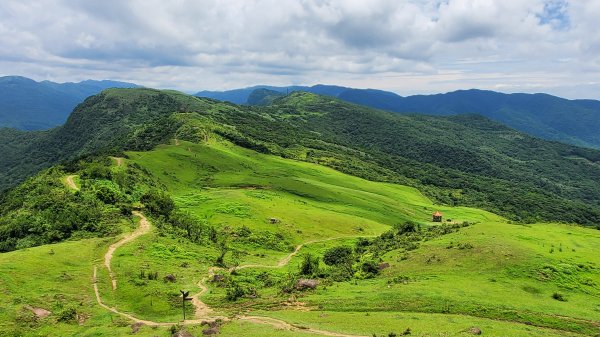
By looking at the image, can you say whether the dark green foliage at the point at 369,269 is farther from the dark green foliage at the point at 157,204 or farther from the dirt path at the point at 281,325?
the dark green foliage at the point at 157,204

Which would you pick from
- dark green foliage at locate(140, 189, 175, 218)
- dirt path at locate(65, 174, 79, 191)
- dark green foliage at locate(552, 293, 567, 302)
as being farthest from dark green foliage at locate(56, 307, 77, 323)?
dark green foliage at locate(552, 293, 567, 302)

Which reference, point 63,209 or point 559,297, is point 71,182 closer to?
point 63,209

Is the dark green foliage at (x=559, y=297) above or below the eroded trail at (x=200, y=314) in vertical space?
above

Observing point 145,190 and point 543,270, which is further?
point 145,190

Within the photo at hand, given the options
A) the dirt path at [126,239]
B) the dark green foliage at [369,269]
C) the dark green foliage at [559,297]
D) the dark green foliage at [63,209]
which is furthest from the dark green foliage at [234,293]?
the dark green foliage at [559,297]

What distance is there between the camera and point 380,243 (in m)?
83.6

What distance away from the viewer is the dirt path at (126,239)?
57.8m

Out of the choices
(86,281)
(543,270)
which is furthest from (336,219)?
(86,281)

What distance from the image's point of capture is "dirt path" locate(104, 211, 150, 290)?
57819 millimetres

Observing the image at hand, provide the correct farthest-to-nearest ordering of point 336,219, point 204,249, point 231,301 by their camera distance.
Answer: point 336,219 < point 204,249 < point 231,301

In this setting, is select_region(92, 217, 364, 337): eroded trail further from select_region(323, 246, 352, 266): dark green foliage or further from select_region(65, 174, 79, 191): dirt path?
select_region(65, 174, 79, 191): dirt path

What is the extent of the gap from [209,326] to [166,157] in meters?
123

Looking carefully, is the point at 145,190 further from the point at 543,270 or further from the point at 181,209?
the point at 543,270

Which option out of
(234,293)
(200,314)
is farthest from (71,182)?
(200,314)
